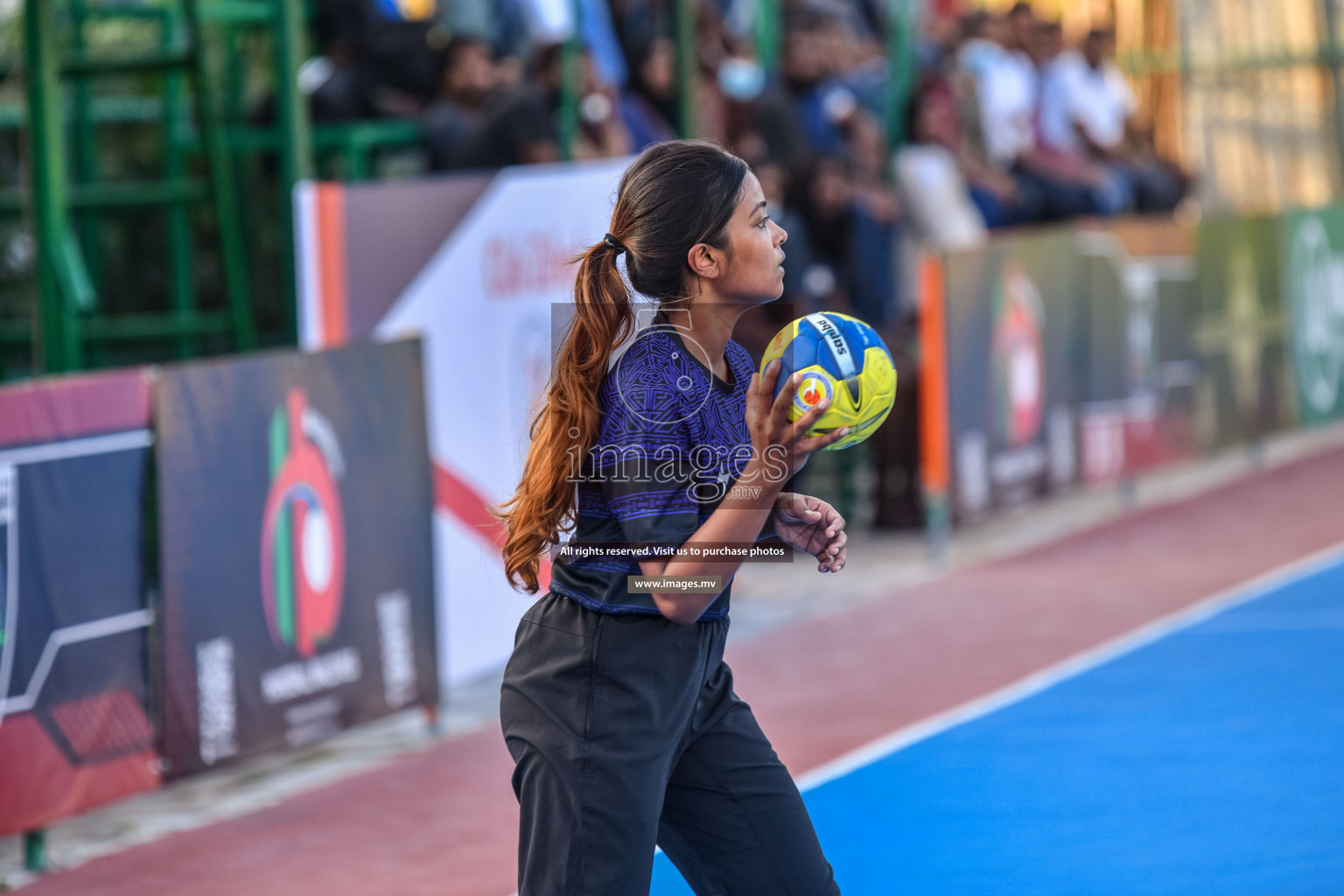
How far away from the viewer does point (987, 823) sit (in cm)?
562

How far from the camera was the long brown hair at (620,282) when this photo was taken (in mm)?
2990

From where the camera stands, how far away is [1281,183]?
24.0 m

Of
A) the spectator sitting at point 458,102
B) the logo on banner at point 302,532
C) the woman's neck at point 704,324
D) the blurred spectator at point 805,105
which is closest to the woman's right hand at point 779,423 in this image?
the woman's neck at point 704,324

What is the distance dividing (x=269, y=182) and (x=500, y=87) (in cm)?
150

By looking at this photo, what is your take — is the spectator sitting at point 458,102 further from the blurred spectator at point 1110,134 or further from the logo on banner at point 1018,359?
the blurred spectator at point 1110,134

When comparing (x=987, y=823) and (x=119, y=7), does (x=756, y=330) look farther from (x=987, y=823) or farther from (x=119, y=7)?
(x=987, y=823)

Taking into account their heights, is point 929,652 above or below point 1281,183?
below

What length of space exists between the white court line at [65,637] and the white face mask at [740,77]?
25.1ft

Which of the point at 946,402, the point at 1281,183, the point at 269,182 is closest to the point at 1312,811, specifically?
the point at 946,402

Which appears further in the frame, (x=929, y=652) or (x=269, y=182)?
(x=269, y=182)

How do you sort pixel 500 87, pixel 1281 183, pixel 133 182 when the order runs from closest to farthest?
1. pixel 500 87
2. pixel 133 182
3. pixel 1281 183

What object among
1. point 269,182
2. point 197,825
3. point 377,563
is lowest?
point 197,825

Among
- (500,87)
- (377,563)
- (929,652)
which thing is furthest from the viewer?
(500,87)

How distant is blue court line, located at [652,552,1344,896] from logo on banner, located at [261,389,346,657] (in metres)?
1.79
